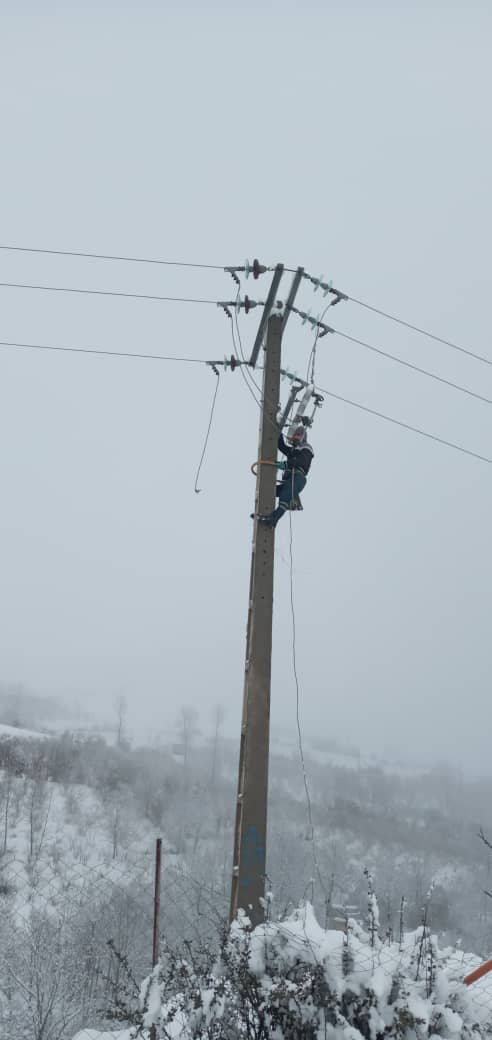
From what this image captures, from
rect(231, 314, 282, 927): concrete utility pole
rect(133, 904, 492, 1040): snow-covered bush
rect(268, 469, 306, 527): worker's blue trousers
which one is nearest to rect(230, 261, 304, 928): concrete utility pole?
rect(231, 314, 282, 927): concrete utility pole

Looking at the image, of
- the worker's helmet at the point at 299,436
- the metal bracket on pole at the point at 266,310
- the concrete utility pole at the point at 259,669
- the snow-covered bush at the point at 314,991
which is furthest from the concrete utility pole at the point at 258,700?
the snow-covered bush at the point at 314,991

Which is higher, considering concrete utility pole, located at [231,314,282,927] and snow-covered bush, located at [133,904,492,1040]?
concrete utility pole, located at [231,314,282,927]

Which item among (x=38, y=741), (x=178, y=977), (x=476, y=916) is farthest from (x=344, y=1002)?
(x=38, y=741)

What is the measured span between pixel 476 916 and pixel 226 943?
219 feet

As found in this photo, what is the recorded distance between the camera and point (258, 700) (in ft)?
17.1

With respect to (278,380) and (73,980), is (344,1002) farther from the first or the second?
(73,980)

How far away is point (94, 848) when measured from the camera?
53.1 m

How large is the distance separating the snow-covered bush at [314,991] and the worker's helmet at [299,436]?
378 centimetres

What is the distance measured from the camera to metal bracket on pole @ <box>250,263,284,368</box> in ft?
20.0

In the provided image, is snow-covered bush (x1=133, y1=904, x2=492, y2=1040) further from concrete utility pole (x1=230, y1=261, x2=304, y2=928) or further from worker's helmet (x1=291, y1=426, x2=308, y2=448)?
worker's helmet (x1=291, y1=426, x2=308, y2=448)

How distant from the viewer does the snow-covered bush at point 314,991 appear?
2918 mm

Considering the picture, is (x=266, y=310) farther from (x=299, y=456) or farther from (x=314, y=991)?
(x=314, y=991)

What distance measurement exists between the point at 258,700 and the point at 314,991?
7.62 feet

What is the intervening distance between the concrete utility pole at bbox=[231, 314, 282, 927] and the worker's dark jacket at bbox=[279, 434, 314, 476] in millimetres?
248
